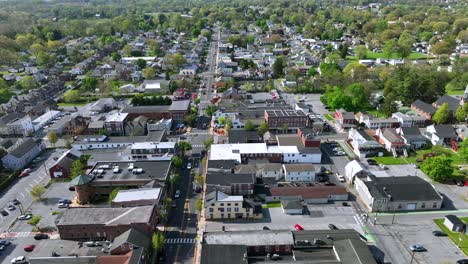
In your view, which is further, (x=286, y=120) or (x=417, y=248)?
(x=286, y=120)

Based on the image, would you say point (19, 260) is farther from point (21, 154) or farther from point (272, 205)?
point (272, 205)

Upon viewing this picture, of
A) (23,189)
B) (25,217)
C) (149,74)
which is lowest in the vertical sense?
(23,189)

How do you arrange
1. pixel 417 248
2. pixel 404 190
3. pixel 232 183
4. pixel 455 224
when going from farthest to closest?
pixel 232 183 → pixel 404 190 → pixel 455 224 → pixel 417 248

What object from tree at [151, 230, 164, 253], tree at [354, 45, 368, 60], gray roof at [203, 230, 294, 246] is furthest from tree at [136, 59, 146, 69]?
gray roof at [203, 230, 294, 246]

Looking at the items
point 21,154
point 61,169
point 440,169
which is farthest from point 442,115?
point 21,154

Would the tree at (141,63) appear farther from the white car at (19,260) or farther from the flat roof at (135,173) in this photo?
the white car at (19,260)

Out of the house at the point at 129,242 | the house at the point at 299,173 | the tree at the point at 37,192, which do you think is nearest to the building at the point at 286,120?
the house at the point at 299,173

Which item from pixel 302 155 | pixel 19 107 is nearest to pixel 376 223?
pixel 302 155

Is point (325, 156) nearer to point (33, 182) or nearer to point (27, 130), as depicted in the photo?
point (33, 182)
